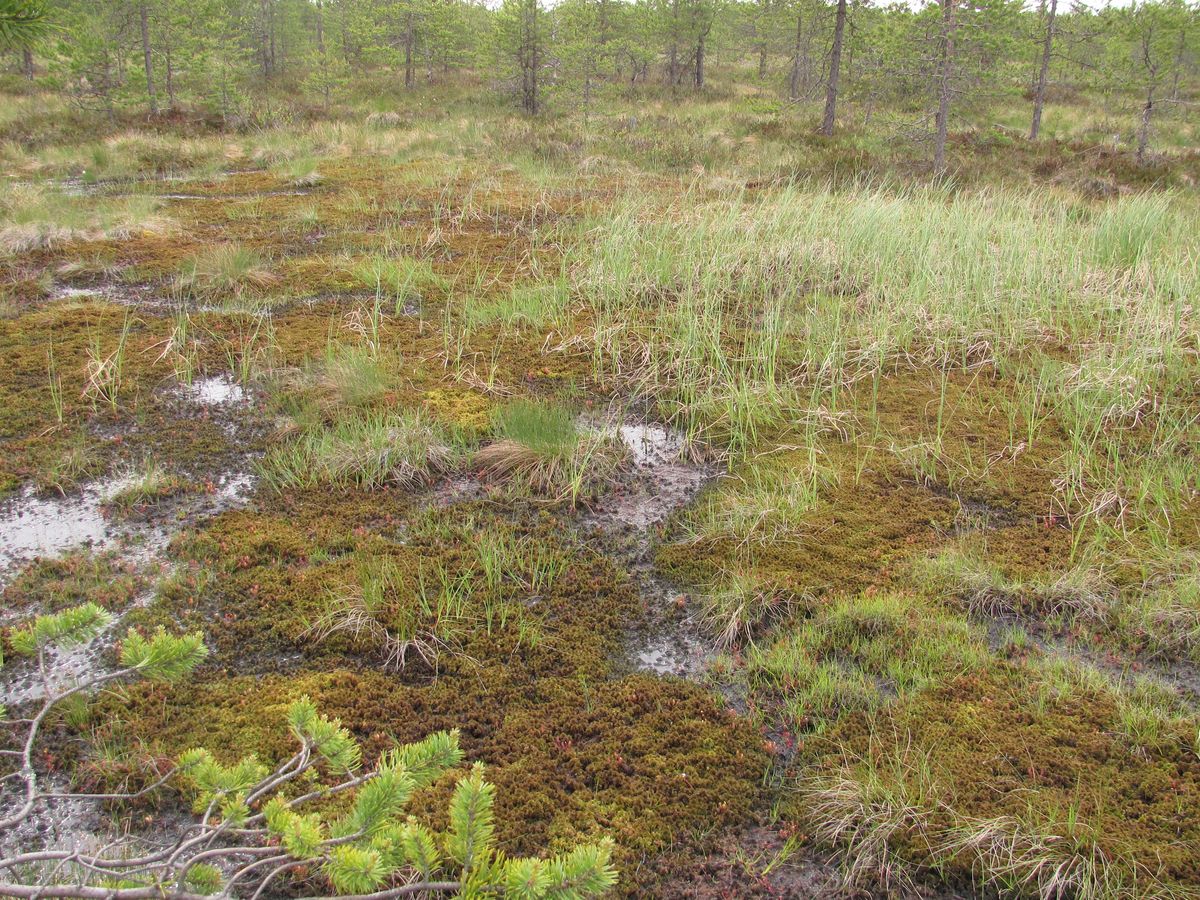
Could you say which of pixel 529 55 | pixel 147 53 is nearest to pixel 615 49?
pixel 529 55

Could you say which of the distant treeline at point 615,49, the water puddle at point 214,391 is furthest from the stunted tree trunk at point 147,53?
the water puddle at point 214,391

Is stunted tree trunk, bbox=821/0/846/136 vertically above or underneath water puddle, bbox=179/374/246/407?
above

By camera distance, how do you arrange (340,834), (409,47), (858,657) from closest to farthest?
(340,834)
(858,657)
(409,47)

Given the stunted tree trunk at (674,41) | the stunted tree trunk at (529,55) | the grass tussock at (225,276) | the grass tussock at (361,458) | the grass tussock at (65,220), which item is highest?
the stunted tree trunk at (674,41)

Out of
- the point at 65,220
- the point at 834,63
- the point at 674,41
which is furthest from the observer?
the point at 674,41

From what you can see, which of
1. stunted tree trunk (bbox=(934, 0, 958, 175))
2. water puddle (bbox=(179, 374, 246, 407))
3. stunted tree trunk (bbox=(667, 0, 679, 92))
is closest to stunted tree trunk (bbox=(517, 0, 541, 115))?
stunted tree trunk (bbox=(667, 0, 679, 92))

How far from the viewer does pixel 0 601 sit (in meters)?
3.53

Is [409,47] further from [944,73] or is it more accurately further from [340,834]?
[340,834]

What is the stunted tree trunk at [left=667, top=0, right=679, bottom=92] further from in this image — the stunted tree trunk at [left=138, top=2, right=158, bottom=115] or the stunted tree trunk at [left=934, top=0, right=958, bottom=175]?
the stunted tree trunk at [left=138, top=2, right=158, bottom=115]

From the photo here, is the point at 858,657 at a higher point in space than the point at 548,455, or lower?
lower

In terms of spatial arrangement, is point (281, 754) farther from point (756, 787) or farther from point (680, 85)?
point (680, 85)

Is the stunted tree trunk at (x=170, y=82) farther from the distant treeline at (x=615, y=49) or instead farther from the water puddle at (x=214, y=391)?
the water puddle at (x=214, y=391)

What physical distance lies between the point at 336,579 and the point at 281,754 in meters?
1.07

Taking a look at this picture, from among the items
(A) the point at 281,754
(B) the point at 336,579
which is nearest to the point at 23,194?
(B) the point at 336,579
